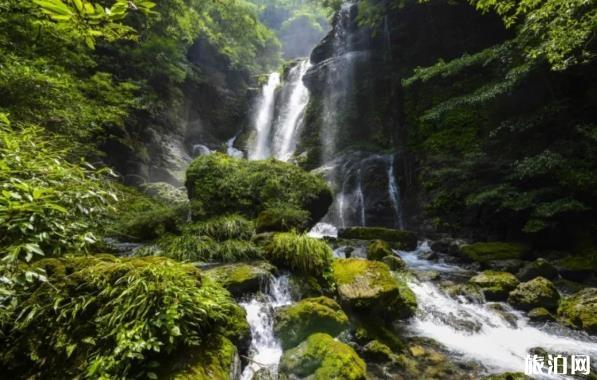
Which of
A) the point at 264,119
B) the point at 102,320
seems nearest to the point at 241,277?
the point at 102,320

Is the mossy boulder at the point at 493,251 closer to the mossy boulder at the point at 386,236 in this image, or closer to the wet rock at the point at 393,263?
the mossy boulder at the point at 386,236

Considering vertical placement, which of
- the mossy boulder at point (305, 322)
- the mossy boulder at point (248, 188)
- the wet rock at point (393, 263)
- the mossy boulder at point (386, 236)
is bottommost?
the mossy boulder at point (305, 322)

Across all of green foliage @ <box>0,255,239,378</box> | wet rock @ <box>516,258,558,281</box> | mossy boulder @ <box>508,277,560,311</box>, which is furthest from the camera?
wet rock @ <box>516,258,558,281</box>

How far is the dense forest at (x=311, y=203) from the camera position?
8.81 feet

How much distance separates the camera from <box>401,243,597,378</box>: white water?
15.8 feet

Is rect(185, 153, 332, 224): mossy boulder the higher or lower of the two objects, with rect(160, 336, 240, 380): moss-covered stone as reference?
higher

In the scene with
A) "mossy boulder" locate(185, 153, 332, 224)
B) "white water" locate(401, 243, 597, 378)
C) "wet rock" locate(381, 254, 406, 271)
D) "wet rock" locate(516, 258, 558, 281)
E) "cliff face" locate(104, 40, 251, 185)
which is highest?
"cliff face" locate(104, 40, 251, 185)

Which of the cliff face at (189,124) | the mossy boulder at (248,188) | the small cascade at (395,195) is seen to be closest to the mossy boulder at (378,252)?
the mossy boulder at (248,188)

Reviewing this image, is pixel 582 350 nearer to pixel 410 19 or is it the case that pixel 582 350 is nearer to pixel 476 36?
pixel 476 36

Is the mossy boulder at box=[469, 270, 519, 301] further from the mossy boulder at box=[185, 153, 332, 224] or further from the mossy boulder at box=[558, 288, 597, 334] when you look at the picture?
the mossy boulder at box=[185, 153, 332, 224]

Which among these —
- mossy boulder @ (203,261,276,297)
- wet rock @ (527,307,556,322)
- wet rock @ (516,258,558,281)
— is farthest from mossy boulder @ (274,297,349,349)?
wet rock @ (516,258,558,281)

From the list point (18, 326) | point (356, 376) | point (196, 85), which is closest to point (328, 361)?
point (356, 376)

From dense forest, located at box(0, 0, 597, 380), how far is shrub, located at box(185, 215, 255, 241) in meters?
0.06

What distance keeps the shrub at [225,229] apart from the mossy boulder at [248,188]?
0.95 m
